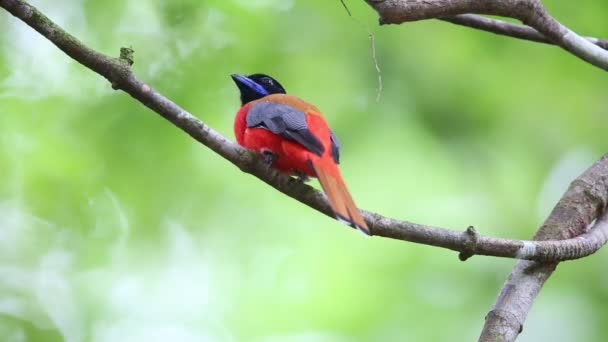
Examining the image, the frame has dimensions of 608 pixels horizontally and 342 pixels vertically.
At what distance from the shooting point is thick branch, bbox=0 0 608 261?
8.95ft

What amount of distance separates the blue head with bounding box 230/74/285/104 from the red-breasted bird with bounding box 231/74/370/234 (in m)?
0.52

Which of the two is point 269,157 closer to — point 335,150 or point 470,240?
point 335,150

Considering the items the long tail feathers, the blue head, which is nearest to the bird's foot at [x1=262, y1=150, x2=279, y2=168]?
the long tail feathers

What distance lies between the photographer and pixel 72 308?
194 inches

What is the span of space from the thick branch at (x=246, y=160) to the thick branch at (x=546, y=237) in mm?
140

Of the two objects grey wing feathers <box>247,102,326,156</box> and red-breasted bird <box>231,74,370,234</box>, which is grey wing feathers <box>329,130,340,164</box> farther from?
grey wing feathers <box>247,102,326,156</box>

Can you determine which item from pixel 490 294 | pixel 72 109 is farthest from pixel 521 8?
pixel 72 109

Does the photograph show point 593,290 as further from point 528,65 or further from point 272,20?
point 272,20

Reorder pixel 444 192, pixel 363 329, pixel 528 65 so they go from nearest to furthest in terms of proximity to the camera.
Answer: pixel 363 329, pixel 444 192, pixel 528 65

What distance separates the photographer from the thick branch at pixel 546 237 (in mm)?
3230

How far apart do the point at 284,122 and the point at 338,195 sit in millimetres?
556

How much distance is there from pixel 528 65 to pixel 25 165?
10.6 ft

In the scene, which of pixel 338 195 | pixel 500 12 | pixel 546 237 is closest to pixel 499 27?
pixel 500 12

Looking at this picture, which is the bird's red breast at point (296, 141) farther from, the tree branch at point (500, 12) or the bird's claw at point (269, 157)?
the tree branch at point (500, 12)
